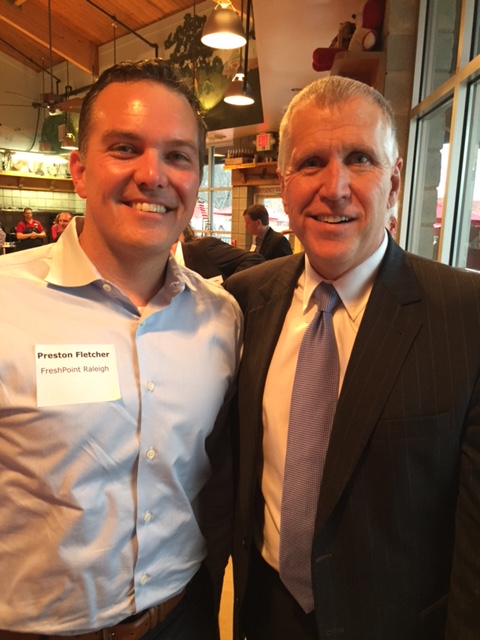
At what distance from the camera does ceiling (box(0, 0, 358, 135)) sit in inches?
162

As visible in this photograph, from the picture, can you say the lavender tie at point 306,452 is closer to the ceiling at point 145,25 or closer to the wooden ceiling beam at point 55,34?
the ceiling at point 145,25

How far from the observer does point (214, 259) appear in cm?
346

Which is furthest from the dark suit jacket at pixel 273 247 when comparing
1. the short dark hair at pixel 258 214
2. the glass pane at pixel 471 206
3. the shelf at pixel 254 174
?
the shelf at pixel 254 174

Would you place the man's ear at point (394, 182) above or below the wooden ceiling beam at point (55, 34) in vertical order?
below

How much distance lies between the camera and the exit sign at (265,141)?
7984mm

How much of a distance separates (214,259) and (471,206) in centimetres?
167

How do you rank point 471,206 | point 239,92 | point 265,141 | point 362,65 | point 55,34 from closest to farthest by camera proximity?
point 471,206 < point 362,65 < point 239,92 < point 265,141 < point 55,34

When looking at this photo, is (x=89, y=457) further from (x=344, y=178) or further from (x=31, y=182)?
(x=31, y=182)

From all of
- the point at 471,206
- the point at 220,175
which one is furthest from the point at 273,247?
the point at 220,175

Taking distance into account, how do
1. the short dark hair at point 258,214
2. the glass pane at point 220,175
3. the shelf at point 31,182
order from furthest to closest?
1. the shelf at point 31,182
2. the glass pane at point 220,175
3. the short dark hair at point 258,214

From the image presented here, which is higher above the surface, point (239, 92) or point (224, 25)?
point (224, 25)

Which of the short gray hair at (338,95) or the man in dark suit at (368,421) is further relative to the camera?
the short gray hair at (338,95)

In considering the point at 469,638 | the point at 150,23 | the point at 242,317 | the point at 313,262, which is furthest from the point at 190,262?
the point at 150,23

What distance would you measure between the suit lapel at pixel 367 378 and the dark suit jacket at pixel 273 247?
156 inches
